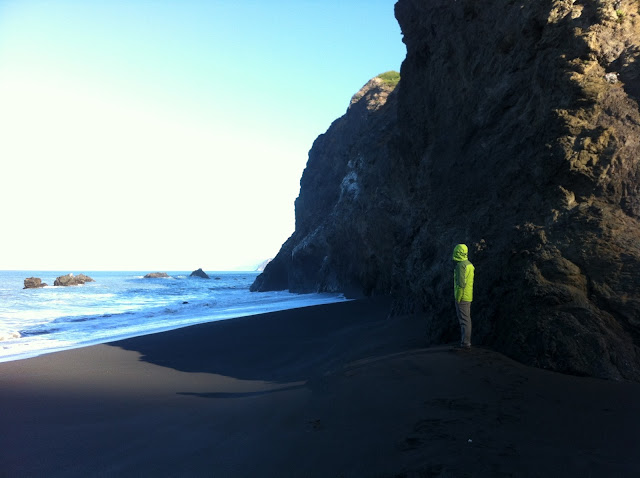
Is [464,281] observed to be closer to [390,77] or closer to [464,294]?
[464,294]

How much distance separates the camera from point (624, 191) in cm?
542

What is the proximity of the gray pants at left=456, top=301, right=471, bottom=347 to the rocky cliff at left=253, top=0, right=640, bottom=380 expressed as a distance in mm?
256

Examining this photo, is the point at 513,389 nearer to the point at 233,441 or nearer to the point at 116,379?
the point at 233,441

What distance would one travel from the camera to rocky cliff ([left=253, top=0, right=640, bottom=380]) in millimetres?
4719

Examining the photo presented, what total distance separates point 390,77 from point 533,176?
4018 centimetres

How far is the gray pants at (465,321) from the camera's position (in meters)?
5.57

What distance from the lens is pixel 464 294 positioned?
226 inches

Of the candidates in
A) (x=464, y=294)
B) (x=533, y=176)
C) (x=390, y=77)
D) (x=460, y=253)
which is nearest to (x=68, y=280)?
(x=390, y=77)

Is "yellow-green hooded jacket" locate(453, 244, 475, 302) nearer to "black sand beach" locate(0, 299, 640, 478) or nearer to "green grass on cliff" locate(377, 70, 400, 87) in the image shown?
"black sand beach" locate(0, 299, 640, 478)

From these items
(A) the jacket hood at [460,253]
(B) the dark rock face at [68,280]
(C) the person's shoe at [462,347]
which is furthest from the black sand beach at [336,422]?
(B) the dark rock face at [68,280]

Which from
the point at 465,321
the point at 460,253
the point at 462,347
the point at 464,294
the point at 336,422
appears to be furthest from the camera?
the point at 460,253

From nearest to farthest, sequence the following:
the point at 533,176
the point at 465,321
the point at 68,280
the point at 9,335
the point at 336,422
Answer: the point at 336,422 → the point at 465,321 → the point at 533,176 → the point at 9,335 → the point at 68,280

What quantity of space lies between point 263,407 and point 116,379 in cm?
353

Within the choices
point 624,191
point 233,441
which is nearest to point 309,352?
point 233,441
